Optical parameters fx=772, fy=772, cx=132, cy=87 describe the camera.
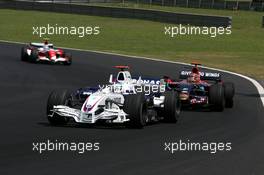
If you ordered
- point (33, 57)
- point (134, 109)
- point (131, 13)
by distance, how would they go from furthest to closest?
point (131, 13) → point (33, 57) → point (134, 109)

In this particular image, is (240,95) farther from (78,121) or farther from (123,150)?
(123,150)

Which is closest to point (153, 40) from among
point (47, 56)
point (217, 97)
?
point (47, 56)

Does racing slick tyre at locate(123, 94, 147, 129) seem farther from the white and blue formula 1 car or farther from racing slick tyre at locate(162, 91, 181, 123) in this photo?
racing slick tyre at locate(162, 91, 181, 123)

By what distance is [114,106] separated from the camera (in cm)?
1493

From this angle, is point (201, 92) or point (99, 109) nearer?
point (99, 109)

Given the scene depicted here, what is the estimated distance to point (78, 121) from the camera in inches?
576

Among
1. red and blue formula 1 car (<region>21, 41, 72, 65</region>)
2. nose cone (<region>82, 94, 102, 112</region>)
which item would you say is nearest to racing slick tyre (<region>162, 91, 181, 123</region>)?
nose cone (<region>82, 94, 102, 112</region>)

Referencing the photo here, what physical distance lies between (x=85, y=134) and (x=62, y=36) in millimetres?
35124

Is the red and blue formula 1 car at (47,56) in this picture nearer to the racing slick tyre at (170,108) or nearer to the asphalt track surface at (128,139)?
the asphalt track surface at (128,139)

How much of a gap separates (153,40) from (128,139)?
3313cm

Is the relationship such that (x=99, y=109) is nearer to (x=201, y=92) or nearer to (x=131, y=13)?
(x=201, y=92)

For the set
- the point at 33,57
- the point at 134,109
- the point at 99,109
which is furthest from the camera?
the point at 33,57

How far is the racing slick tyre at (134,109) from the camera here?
571 inches

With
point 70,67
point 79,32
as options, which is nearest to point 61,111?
point 70,67
